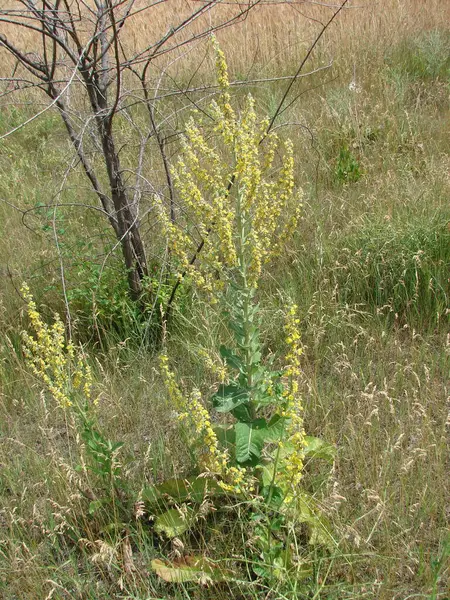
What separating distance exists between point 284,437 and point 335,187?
8.97 feet

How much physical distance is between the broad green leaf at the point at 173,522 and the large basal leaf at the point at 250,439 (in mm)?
310

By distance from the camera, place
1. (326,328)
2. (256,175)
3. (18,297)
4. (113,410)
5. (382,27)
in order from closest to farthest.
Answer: (256,175), (113,410), (326,328), (18,297), (382,27)

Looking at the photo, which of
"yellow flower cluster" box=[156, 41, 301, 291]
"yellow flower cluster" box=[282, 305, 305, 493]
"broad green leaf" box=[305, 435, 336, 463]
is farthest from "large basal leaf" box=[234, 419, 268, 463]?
"yellow flower cluster" box=[156, 41, 301, 291]

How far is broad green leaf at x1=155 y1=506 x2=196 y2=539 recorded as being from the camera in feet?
6.82

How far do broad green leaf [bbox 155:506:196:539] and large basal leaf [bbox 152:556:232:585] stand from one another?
10 cm

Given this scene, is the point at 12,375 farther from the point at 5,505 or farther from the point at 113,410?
the point at 5,505

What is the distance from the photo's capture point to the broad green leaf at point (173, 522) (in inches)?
81.8

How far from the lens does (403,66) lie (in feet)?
20.6

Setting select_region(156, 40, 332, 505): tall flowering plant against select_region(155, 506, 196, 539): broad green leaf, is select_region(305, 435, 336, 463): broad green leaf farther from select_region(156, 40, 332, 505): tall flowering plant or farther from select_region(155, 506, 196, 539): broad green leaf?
select_region(155, 506, 196, 539): broad green leaf

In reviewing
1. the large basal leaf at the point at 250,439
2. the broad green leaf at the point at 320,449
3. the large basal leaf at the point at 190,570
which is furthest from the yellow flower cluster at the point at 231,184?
the large basal leaf at the point at 190,570

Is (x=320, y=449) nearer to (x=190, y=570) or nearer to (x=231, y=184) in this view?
(x=190, y=570)

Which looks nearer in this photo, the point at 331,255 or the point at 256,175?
the point at 256,175

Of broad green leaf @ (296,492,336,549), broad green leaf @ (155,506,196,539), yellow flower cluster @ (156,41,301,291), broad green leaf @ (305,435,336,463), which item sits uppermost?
yellow flower cluster @ (156,41,301,291)

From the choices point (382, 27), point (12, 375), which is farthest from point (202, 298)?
point (382, 27)
